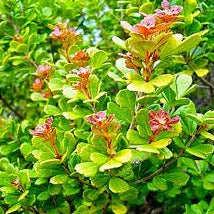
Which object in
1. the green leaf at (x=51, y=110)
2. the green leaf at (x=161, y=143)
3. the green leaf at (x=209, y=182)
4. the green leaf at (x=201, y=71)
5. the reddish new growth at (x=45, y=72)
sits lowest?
the green leaf at (x=209, y=182)

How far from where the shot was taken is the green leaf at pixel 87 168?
1.22 metres

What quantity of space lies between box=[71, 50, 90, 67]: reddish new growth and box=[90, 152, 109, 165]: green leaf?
1.45 ft

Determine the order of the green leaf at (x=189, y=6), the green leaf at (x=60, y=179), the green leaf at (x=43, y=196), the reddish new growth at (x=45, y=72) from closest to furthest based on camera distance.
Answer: the green leaf at (x=60, y=179)
the green leaf at (x=43, y=196)
the green leaf at (x=189, y=6)
the reddish new growth at (x=45, y=72)

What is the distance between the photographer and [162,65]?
4.20 ft

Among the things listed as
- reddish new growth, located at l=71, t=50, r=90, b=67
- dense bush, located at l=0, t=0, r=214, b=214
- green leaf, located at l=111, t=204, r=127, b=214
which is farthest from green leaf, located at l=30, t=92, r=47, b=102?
green leaf, located at l=111, t=204, r=127, b=214

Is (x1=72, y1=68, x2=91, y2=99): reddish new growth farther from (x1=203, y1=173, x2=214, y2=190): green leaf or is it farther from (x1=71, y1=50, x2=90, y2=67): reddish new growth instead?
(x1=203, y1=173, x2=214, y2=190): green leaf

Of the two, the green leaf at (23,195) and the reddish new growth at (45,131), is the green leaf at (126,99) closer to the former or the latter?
the reddish new growth at (45,131)

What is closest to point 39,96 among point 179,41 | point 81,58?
point 81,58

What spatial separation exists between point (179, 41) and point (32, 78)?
4.57ft

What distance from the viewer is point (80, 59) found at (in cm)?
156

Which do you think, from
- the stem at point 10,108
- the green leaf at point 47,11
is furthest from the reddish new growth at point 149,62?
the stem at point 10,108

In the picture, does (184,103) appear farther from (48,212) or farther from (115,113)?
(48,212)

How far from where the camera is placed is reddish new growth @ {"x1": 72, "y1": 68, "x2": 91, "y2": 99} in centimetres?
134

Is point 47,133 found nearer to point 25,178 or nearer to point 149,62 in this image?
point 25,178
